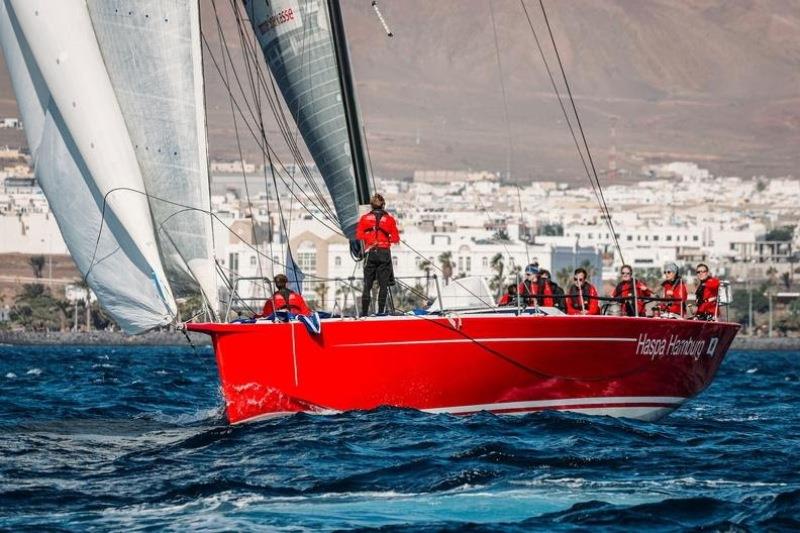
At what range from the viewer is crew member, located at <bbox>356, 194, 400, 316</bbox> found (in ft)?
59.2

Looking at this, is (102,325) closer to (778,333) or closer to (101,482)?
(778,333)

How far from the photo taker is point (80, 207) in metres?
17.1

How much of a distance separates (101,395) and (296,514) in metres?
15.0

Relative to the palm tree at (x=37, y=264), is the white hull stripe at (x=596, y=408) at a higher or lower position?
lower

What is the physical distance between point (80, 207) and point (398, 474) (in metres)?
4.71

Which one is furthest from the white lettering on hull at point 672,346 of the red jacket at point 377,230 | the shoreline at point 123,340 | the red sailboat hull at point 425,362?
the shoreline at point 123,340

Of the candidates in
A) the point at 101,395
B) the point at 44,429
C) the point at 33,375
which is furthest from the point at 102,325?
the point at 44,429

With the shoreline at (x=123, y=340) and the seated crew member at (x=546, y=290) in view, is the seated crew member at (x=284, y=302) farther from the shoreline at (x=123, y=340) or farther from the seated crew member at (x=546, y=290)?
the shoreline at (x=123, y=340)

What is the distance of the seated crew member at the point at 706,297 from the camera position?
2086 cm

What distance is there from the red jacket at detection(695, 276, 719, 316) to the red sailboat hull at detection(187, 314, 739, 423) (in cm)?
221

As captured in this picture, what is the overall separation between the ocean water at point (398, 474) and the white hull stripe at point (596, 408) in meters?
0.23

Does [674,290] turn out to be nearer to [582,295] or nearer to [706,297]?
[706,297]

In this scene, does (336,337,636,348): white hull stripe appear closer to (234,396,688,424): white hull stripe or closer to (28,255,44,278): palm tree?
(234,396,688,424): white hull stripe

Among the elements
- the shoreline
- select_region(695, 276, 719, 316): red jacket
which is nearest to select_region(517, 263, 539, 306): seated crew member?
select_region(695, 276, 719, 316): red jacket
